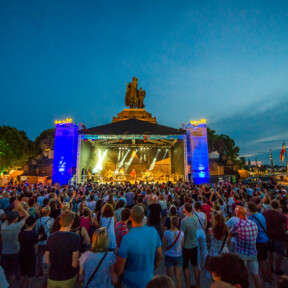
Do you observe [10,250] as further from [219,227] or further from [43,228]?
[219,227]

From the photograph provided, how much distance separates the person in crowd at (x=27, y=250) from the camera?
3127mm

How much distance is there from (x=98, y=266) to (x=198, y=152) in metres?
17.6

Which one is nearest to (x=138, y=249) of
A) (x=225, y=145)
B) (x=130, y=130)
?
(x=130, y=130)

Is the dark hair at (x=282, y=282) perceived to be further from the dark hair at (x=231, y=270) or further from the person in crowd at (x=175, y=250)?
the person in crowd at (x=175, y=250)

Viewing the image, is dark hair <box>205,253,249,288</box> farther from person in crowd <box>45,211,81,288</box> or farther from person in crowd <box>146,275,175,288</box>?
person in crowd <box>45,211,81,288</box>

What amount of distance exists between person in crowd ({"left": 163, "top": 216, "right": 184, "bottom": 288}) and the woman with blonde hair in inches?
46.4

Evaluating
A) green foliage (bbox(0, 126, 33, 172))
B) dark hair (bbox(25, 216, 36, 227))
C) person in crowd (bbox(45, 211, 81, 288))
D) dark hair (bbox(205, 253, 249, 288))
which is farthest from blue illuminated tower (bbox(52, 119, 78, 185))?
dark hair (bbox(205, 253, 249, 288))

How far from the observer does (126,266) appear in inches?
90.4

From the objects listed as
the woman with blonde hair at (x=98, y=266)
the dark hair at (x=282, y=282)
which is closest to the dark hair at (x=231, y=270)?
the dark hair at (x=282, y=282)

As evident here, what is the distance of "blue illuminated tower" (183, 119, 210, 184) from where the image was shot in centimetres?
1823

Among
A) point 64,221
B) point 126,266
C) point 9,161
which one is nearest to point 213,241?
point 126,266

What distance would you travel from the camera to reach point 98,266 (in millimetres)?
2203

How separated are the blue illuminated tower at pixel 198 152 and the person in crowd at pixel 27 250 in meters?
16.5

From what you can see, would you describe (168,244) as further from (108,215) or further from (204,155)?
(204,155)
